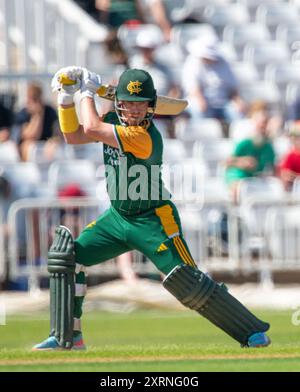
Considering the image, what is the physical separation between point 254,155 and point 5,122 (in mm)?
3239

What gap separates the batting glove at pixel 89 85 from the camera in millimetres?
8719

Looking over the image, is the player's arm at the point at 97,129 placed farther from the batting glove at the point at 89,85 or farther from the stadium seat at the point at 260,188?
the stadium seat at the point at 260,188

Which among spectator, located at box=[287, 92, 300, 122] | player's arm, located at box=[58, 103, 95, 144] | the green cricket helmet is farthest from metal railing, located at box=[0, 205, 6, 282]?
the green cricket helmet

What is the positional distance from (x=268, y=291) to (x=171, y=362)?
6.73 metres

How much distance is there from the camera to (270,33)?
19125mm

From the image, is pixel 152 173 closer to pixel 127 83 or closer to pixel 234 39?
pixel 127 83

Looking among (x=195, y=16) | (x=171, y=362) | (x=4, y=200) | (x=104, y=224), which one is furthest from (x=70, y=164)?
(x=171, y=362)

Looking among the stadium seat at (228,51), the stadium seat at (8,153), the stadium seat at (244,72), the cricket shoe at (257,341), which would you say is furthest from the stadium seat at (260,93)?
the cricket shoe at (257,341)

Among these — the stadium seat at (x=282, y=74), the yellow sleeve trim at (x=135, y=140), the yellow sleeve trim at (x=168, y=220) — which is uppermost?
the stadium seat at (x=282, y=74)

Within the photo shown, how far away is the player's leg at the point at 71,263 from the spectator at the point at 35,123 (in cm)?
714

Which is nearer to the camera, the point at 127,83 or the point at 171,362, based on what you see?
the point at 171,362

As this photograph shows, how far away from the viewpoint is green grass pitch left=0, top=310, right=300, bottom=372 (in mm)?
7758

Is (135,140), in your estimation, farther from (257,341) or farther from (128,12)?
(128,12)

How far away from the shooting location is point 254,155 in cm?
1538
